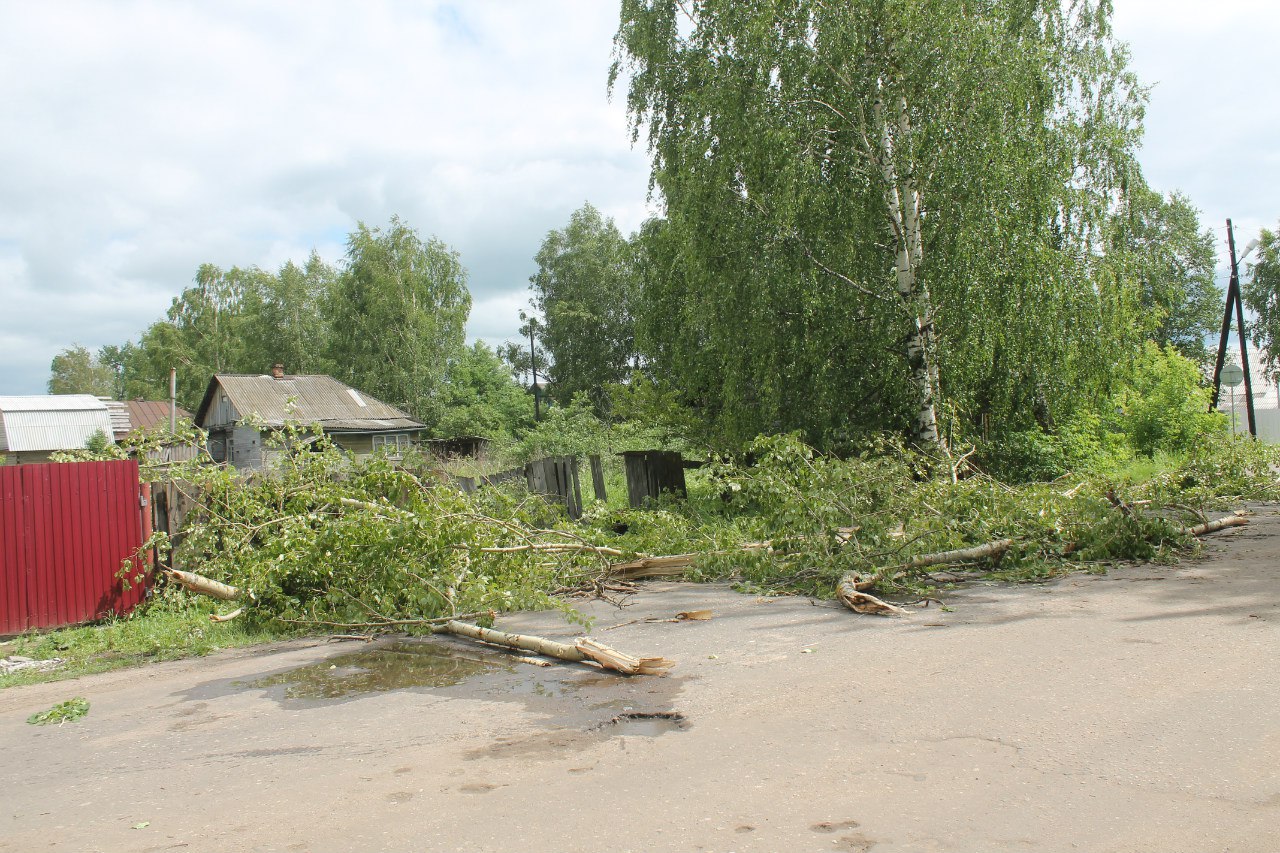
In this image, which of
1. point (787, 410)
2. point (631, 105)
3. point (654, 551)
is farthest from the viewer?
point (631, 105)

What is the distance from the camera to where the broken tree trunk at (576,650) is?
555cm

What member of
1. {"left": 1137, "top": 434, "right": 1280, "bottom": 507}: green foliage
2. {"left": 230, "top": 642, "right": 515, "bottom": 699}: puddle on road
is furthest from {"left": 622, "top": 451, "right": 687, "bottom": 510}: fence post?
{"left": 230, "top": 642, "right": 515, "bottom": 699}: puddle on road

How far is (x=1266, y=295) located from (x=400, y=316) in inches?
1590

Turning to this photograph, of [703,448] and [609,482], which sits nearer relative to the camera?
[703,448]

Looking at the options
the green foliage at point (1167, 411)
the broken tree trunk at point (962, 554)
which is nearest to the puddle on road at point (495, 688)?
the broken tree trunk at point (962, 554)

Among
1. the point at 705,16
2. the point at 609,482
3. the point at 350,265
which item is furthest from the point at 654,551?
the point at 350,265

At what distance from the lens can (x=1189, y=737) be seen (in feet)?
12.8

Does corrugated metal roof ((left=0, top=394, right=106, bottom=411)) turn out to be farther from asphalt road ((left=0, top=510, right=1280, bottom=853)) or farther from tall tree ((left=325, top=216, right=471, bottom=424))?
asphalt road ((left=0, top=510, right=1280, bottom=853))

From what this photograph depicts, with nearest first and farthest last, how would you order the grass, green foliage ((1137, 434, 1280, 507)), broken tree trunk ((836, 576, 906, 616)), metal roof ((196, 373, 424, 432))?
the grass, broken tree trunk ((836, 576, 906, 616)), green foliage ((1137, 434, 1280, 507)), metal roof ((196, 373, 424, 432))

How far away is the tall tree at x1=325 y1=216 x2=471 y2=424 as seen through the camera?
4534 centimetres

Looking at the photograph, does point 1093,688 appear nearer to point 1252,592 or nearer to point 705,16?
point 1252,592

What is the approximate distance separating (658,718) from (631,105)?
14.4 m

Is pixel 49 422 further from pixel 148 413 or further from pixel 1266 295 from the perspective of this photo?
pixel 1266 295

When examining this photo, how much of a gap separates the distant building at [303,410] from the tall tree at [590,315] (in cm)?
1037
